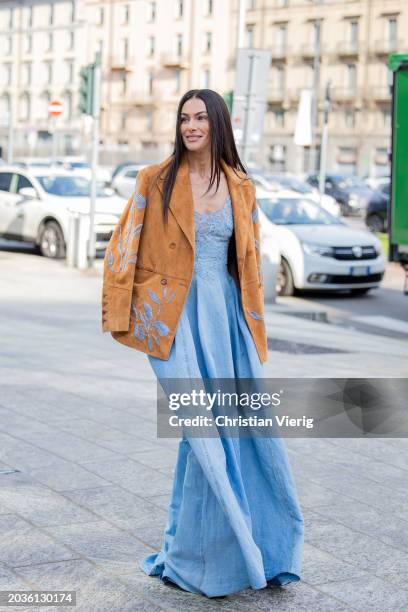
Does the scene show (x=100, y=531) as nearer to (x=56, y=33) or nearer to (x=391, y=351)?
(x=391, y=351)

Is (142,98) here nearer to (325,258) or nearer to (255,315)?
(325,258)

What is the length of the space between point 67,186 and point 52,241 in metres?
1.96

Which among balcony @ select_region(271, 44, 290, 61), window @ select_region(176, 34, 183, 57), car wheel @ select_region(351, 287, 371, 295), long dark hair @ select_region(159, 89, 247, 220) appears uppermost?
window @ select_region(176, 34, 183, 57)

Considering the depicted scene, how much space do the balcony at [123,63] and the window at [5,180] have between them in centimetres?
6801

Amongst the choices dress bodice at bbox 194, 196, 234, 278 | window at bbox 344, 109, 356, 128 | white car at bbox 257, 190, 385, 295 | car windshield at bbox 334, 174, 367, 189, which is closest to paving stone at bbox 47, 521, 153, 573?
dress bodice at bbox 194, 196, 234, 278

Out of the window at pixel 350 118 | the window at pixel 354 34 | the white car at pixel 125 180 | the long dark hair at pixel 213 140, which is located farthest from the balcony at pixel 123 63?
the long dark hair at pixel 213 140

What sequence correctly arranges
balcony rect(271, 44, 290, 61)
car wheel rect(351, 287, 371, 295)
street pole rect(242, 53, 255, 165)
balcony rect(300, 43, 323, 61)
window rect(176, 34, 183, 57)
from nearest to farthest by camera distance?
1. street pole rect(242, 53, 255, 165)
2. car wheel rect(351, 287, 371, 295)
3. balcony rect(300, 43, 323, 61)
4. balcony rect(271, 44, 290, 61)
5. window rect(176, 34, 183, 57)

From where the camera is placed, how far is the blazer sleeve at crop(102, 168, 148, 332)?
4195 millimetres

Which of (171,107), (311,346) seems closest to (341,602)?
(311,346)

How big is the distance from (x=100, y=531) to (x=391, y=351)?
22.3 feet

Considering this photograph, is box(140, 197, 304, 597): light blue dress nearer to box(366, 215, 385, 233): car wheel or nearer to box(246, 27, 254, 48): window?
box(366, 215, 385, 233): car wheel

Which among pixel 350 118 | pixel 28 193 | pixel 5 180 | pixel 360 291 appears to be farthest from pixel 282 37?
pixel 360 291

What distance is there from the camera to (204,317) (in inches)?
165

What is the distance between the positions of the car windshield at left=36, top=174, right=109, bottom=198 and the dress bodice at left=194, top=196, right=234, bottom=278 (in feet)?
57.9
